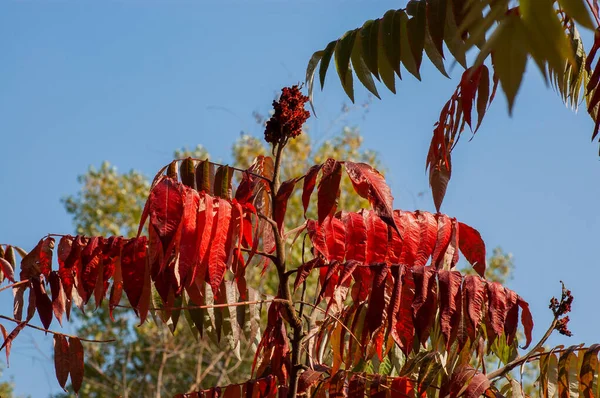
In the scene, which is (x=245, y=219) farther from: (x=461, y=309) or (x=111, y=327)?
(x=111, y=327)

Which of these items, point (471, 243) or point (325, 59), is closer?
point (471, 243)

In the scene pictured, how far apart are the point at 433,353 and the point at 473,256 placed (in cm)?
29

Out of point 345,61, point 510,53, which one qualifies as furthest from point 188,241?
point 510,53

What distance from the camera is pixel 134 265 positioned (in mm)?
1934

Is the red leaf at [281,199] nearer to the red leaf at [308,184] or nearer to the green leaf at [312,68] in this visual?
the red leaf at [308,184]

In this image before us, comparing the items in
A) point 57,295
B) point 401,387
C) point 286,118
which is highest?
point 286,118

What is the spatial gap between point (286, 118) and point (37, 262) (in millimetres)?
694

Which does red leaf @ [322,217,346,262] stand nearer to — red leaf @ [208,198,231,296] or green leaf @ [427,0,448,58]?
red leaf @ [208,198,231,296]

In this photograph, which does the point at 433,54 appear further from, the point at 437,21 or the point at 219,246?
the point at 219,246

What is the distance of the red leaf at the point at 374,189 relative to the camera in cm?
166

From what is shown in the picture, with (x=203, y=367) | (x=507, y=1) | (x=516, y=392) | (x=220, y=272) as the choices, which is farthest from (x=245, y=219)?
(x=203, y=367)

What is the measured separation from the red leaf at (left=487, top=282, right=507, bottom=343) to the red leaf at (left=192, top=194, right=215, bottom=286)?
60 cm

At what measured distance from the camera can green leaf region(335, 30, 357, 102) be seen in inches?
93.1

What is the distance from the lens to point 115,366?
1312cm
